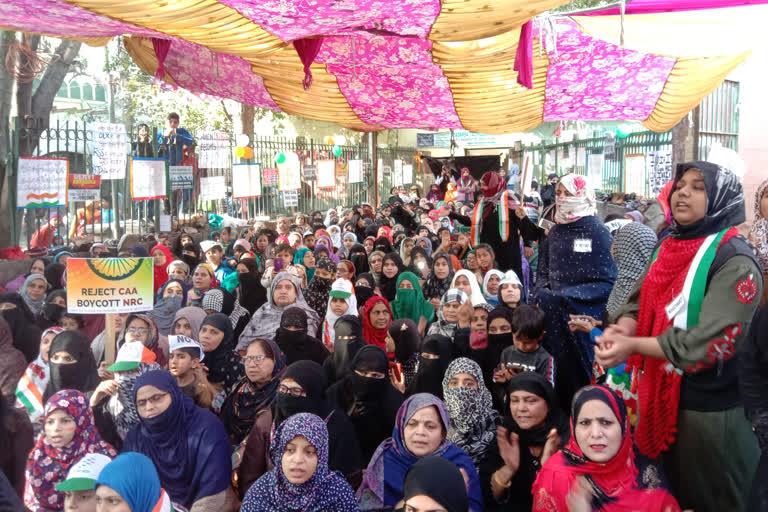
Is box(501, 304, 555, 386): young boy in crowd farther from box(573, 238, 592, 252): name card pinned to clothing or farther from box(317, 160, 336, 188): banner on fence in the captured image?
box(317, 160, 336, 188): banner on fence

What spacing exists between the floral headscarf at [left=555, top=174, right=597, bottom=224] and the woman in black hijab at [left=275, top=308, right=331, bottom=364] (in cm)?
191

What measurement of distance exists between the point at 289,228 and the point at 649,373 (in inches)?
298

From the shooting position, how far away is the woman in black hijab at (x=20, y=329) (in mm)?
4707

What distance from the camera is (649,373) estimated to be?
7.85 ft

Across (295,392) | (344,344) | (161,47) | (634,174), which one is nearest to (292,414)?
(295,392)

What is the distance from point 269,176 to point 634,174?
6069 millimetres

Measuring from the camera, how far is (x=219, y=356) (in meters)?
4.39

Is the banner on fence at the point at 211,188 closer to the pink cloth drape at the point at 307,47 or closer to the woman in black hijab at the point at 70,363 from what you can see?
the pink cloth drape at the point at 307,47

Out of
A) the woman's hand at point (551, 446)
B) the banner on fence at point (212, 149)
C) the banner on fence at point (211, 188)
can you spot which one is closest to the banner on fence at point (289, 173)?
the banner on fence at point (212, 149)

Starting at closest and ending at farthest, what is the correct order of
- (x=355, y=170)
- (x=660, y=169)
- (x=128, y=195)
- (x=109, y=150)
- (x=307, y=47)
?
(x=307, y=47), (x=109, y=150), (x=128, y=195), (x=660, y=169), (x=355, y=170)

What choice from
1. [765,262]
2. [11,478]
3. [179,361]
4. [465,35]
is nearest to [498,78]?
[465,35]

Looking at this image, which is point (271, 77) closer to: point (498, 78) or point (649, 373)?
point (498, 78)

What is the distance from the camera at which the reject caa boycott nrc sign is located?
3.98 metres

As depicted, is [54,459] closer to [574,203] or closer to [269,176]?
[574,203]
